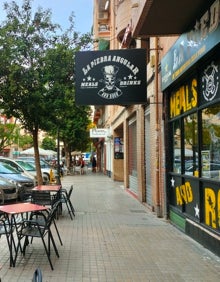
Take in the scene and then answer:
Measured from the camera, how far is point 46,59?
46.2 ft

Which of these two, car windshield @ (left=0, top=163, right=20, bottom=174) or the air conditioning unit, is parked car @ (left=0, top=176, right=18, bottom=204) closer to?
car windshield @ (left=0, top=163, right=20, bottom=174)

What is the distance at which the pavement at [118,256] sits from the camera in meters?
5.73

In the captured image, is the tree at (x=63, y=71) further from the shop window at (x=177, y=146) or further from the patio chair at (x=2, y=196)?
the shop window at (x=177, y=146)

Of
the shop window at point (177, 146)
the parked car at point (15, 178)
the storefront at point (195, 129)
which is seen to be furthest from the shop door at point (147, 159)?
the parked car at point (15, 178)

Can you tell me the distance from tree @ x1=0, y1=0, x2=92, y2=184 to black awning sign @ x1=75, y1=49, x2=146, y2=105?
11.6 ft

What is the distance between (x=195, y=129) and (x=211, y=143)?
0.96m

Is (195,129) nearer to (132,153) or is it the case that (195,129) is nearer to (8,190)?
(8,190)

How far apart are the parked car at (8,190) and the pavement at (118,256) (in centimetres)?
398

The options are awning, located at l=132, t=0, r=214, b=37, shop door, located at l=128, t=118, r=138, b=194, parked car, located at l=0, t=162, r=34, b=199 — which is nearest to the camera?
awning, located at l=132, t=0, r=214, b=37

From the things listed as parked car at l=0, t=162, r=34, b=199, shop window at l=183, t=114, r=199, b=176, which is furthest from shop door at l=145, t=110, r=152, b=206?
parked car at l=0, t=162, r=34, b=199

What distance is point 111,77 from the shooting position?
10414 millimetres

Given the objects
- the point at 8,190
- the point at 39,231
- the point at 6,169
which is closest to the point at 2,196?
the point at 8,190

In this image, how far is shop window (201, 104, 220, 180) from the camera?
693 cm

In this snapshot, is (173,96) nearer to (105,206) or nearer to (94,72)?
(94,72)
